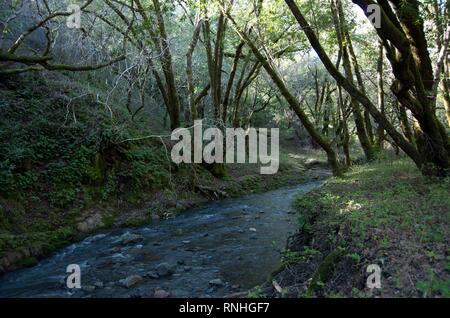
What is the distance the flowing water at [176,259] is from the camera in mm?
5668

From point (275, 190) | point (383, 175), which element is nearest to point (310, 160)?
point (275, 190)

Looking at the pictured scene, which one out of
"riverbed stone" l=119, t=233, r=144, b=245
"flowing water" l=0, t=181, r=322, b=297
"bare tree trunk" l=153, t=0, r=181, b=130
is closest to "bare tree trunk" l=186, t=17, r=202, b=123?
"bare tree trunk" l=153, t=0, r=181, b=130

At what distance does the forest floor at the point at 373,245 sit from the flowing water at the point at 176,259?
87 centimetres

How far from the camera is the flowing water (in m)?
5.67

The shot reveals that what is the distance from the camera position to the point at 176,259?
22.9 feet

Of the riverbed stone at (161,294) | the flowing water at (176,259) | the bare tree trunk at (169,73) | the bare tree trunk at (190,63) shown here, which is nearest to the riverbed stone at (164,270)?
the flowing water at (176,259)

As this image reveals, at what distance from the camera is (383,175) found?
31.4 ft

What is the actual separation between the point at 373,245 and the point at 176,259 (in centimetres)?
369

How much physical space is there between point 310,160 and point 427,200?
1811cm

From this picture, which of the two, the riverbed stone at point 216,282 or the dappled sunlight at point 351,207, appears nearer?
the riverbed stone at point 216,282

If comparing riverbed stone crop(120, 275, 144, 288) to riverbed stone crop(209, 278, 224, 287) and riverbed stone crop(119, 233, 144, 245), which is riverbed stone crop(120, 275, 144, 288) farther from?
riverbed stone crop(119, 233, 144, 245)

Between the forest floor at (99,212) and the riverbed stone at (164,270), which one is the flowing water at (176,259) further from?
the forest floor at (99,212)

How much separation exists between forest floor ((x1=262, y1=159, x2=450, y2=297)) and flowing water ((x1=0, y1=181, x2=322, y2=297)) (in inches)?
34.3
